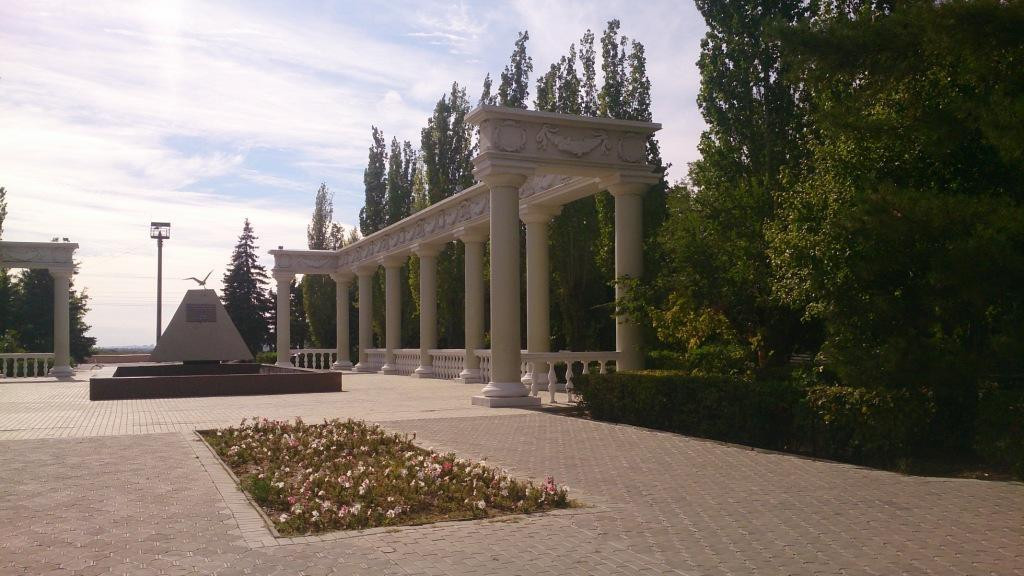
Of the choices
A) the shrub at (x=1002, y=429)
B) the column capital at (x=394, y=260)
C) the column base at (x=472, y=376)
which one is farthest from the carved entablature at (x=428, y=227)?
the shrub at (x=1002, y=429)

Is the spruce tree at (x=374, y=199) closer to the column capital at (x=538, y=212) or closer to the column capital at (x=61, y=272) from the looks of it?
the column capital at (x=61, y=272)

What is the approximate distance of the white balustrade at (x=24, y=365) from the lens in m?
35.4

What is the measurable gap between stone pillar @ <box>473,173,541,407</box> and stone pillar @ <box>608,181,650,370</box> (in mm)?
2225

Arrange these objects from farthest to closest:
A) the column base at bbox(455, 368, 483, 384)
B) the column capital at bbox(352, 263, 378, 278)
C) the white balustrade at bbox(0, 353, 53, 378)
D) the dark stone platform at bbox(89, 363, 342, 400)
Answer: the column capital at bbox(352, 263, 378, 278)
the white balustrade at bbox(0, 353, 53, 378)
the column base at bbox(455, 368, 483, 384)
the dark stone platform at bbox(89, 363, 342, 400)

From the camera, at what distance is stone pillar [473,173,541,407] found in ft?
58.4

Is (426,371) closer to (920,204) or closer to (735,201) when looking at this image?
(735,201)

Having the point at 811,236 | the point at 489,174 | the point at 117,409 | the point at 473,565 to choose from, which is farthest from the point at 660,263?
the point at 473,565

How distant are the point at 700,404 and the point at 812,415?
2273mm

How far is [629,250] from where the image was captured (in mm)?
18719

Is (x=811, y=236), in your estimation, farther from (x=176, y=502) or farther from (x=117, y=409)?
(x=117, y=409)

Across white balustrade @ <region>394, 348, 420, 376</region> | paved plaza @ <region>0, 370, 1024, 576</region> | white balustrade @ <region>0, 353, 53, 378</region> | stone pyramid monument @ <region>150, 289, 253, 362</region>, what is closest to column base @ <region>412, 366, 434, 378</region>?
white balustrade @ <region>394, 348, 420, 376</region>

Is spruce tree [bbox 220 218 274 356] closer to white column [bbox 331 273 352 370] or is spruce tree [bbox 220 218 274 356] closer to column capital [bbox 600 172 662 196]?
white column [bbox 331 273 352 370]

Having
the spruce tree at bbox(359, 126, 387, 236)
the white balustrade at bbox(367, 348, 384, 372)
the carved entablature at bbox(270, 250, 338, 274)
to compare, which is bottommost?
the white balustrade at bbox(367, 348, 384, 372)

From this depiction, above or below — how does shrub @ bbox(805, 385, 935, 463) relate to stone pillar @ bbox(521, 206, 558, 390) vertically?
below
